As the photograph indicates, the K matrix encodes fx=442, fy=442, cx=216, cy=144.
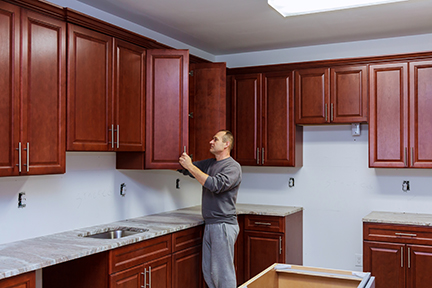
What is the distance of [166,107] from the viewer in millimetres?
3691

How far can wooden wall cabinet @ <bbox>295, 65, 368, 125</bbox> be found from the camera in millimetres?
4242

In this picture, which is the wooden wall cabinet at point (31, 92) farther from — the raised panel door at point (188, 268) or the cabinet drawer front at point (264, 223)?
the cabinet drawer front at point (264, 223)

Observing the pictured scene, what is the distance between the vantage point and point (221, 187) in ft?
11.3

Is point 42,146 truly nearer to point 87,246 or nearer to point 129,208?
point 87,246

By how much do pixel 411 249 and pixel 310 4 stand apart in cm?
226

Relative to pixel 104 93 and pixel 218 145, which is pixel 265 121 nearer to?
pixel 218 145

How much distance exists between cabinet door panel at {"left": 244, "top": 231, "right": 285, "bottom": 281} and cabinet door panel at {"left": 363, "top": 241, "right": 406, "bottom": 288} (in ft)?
2.68

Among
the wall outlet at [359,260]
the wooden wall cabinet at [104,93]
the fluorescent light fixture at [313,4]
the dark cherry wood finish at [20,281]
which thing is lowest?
the wall outlet at [359,260]

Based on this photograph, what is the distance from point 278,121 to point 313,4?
1773mm

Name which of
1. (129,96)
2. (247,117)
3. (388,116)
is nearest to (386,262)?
(388,116)


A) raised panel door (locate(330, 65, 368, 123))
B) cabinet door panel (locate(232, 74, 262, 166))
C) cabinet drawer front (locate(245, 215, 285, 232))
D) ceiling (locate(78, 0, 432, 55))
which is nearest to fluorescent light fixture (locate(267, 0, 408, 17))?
ceiling (locate(78, 0, 432, 55))

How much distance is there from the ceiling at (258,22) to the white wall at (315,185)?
0.48 feet

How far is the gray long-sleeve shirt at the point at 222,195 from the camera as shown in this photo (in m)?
3.48

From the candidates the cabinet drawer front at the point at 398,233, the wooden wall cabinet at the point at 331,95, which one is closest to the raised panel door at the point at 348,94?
the wooden wall cabinet at the point at 331,95
